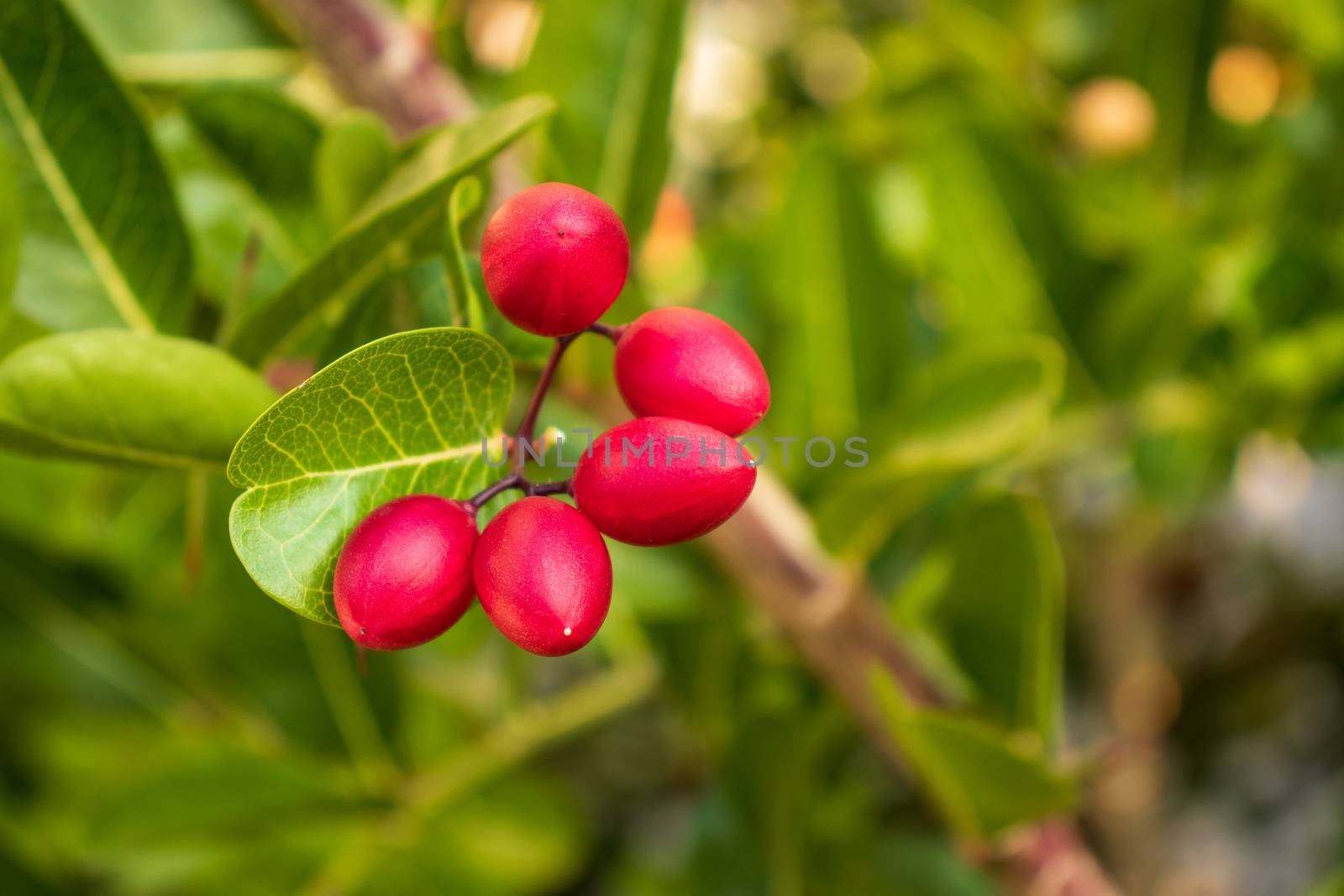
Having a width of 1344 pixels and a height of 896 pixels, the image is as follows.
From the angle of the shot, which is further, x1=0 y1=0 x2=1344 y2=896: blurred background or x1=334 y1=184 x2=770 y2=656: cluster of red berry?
x1=0 y1=0 x2=1344 y2=896: blurred background

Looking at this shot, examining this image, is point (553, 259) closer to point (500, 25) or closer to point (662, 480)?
point (662, 480)

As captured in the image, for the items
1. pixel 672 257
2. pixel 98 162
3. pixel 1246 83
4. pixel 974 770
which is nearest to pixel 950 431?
pixel 974 770

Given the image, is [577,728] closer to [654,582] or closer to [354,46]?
[654,582]

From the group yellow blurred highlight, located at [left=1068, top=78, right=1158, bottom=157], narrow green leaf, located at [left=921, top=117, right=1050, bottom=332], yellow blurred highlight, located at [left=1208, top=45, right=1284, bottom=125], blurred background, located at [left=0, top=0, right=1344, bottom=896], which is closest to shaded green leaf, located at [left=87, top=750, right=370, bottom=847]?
blurred background, located at [left=0, top=0, right=1344, bottom=896]

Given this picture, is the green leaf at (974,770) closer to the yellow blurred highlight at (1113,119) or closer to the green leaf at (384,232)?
the green leaf at (384,232)

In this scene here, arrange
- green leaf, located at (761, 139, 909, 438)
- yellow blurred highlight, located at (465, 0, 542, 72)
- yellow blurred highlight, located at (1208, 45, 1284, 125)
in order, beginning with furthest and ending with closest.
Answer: yellow blurred highlight, located at (465, 0, 542, 72), yellow blurred highlight, located at (1208, 45, 1284, 125), green leaf, located at (761, 139, 909, 438)

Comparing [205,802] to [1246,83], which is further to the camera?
[1246,83]

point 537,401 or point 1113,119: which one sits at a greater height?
point 537,401

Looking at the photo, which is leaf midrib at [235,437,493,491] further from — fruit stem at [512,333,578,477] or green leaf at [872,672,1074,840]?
green leaf at [872,672,1074,840]
